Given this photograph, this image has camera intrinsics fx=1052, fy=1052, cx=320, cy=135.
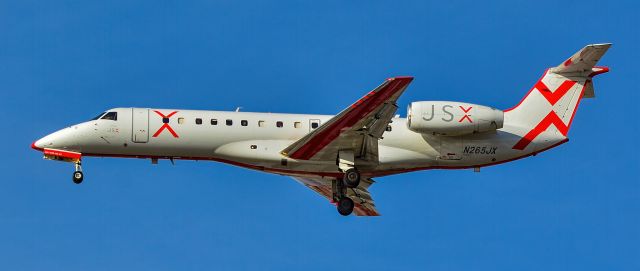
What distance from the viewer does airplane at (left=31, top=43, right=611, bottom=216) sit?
119 ft

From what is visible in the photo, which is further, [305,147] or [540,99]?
[540,99]

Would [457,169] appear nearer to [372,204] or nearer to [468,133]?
[468,133]

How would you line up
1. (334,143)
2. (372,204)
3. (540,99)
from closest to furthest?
(334,143), (540,99), (372,204)

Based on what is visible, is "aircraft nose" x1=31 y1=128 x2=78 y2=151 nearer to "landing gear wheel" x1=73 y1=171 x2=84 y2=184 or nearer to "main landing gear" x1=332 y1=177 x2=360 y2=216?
"landing gear wheel" x1=73 y1=171 x2=84 y2=184

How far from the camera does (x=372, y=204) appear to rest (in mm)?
41875

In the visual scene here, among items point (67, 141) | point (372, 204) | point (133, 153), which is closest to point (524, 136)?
point (372, 204)

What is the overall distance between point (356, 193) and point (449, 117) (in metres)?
6.57

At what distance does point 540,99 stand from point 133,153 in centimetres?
1497

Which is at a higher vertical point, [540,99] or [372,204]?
[540,99]

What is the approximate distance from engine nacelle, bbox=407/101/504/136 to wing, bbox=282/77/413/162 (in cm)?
150

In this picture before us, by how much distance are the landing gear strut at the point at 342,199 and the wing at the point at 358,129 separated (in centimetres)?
220

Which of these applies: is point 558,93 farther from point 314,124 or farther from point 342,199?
point 314,124

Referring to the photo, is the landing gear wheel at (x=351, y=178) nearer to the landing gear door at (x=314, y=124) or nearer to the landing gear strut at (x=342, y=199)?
the landing gear strut at (x=342, y=199)

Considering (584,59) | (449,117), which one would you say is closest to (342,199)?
(449,117)
